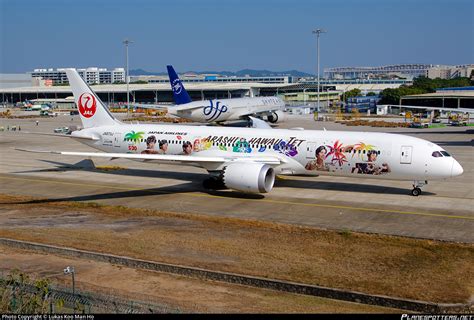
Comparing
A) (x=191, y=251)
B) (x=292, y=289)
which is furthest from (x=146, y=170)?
(x=292, y=289)

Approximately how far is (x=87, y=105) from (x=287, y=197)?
56.5 ft

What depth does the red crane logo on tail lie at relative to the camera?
136ft

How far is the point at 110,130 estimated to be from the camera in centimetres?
4041

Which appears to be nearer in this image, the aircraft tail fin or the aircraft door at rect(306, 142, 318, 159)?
the aircraft door at rect(306, 142, 318, 159)

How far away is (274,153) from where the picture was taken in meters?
35.0

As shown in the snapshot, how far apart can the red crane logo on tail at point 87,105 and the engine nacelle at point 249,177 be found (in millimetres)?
13531

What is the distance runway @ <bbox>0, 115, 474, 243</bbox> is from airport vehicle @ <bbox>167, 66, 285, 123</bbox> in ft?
95.5

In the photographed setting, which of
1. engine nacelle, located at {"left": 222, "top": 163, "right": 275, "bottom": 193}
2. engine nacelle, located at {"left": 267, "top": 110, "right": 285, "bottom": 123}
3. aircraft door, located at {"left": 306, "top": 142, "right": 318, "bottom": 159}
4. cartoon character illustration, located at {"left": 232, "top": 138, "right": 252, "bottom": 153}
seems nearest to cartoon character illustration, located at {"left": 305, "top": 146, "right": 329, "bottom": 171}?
aircraft door, located at {"left": 306, "top": 142, "right": 318, "bottom": 159}

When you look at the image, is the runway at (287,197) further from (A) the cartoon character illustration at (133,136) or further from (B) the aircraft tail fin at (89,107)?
(B) the aircraft tail fin at (89,107)

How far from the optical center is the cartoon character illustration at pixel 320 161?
3375cm

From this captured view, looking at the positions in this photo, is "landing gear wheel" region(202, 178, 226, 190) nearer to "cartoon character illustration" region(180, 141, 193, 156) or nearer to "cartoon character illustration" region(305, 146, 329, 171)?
"cartoon character illustration" region(180, 141, 193, 156)

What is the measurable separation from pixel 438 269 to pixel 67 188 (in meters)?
24.8

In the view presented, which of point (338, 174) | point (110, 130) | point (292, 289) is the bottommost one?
point (292, 289)

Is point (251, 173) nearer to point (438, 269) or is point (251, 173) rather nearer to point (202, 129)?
point (202, 129)
